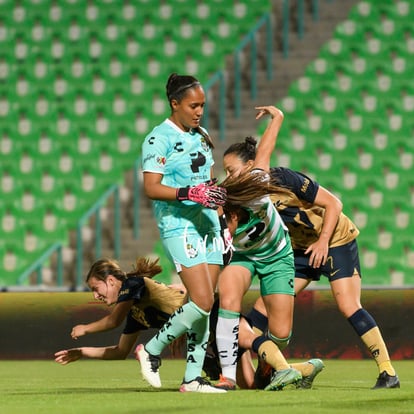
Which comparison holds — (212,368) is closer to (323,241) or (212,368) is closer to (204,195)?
(323,241)

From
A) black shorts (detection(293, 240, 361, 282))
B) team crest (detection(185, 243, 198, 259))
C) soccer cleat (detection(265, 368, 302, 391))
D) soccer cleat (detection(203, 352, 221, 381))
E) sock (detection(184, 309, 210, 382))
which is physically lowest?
soccer cleat (detection(203, 352, 221, 381))

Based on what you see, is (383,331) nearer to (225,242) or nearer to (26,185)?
(225,242)

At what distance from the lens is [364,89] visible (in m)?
14.8

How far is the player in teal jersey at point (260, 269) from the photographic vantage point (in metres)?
6.53

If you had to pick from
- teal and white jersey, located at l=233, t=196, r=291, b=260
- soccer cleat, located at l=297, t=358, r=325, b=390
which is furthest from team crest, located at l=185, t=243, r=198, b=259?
soccer cleat, located at l=297, t=358, r=325, b=390

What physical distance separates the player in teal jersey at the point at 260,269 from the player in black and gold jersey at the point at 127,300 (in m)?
0.43

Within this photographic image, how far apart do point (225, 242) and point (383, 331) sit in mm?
4292

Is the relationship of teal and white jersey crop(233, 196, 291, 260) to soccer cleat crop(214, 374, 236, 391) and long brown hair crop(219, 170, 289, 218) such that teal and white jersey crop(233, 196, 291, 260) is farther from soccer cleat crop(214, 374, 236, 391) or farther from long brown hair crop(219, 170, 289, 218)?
soccer cleat crop(214, 374, 236, 391)

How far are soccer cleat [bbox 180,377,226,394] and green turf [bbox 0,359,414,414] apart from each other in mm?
80

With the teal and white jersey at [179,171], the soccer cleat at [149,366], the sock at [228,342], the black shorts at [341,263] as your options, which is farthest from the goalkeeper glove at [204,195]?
the black shorts at [341,263]

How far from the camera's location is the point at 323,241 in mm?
6965

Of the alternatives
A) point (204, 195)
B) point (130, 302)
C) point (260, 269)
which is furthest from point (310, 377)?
point (204, 195)

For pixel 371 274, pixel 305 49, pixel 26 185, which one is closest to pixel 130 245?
pixel 26 185

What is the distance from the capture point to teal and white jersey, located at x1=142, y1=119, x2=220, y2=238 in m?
6.06
